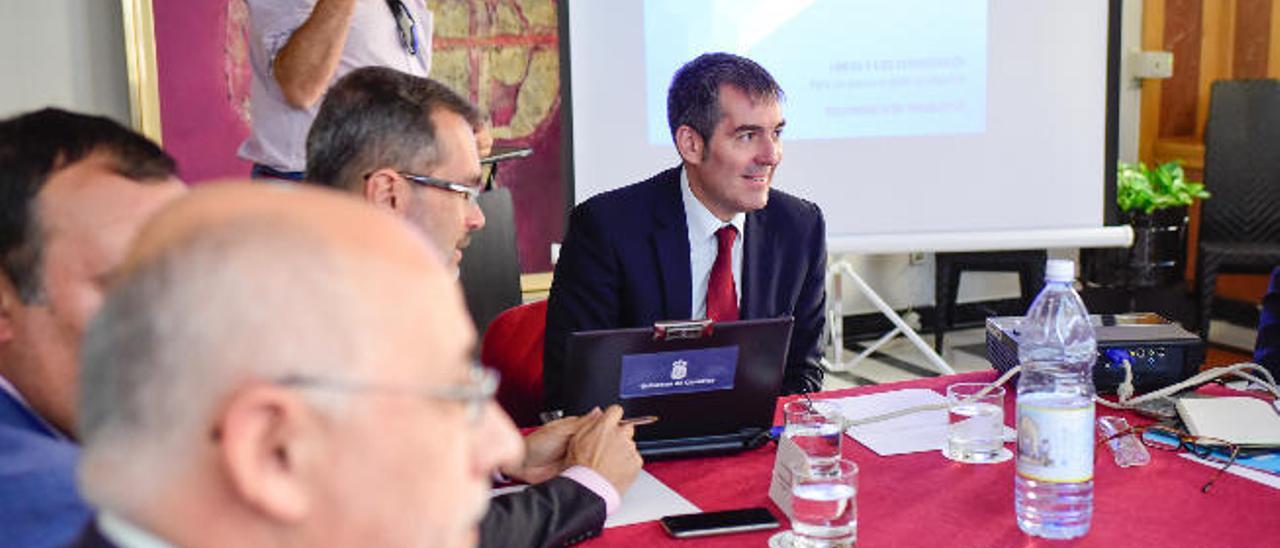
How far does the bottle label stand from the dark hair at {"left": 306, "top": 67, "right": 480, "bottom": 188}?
3.12ft

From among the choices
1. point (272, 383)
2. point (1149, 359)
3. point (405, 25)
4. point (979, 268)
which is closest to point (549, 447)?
point (1149, 359)

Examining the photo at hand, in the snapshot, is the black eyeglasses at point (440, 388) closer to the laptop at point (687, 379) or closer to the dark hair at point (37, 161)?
the dark hair at point (37, 161)

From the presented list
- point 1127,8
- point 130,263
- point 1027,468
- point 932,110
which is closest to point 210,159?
point 932,110

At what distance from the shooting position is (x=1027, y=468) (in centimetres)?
147

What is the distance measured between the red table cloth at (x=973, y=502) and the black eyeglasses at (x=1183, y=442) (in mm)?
28

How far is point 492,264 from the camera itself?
10.6 ft

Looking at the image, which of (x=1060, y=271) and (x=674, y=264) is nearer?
(x=1060, y=271)

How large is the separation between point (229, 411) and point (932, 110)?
374cm

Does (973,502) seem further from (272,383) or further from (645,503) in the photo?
(272,383)

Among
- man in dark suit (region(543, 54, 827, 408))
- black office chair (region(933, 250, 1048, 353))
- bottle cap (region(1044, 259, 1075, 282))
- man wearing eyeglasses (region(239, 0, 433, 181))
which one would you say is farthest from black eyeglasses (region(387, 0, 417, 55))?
black office chair (region(933, 250, 1048, 353))

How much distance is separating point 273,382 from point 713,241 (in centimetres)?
198

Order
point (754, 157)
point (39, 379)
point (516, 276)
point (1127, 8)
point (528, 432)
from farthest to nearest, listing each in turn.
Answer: point (1127, 8), point (516, 276), point (754, 157), point (528, 432), point (39, 379)

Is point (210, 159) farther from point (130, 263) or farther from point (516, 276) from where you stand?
point (130, 263)

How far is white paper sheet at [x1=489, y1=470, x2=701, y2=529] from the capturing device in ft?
5.14
